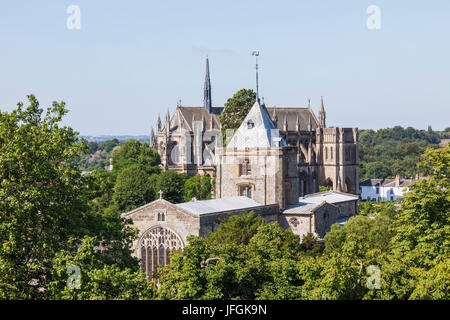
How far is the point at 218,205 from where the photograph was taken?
55.7 meters

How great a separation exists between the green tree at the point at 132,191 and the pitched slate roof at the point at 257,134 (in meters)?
20.8

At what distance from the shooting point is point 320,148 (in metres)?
122

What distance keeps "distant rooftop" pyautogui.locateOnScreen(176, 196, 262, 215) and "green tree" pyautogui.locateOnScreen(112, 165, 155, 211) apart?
904 inches

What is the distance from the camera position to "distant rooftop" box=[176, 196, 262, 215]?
52.8 meters

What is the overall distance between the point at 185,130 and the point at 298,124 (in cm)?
1698

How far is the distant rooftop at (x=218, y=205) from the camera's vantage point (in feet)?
173

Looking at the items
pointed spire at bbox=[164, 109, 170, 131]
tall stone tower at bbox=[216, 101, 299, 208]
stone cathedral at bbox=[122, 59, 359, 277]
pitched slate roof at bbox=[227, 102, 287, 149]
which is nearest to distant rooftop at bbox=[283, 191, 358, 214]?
stone cathedral at bbox=[122, 59, 359, 277]

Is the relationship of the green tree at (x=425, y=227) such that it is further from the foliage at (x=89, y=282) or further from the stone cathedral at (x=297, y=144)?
the stone cathedral at (x=297, y=144)

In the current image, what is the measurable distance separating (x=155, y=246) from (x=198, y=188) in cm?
4208

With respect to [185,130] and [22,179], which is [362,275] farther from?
[185,130]

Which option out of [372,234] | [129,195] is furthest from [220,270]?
[129,195]

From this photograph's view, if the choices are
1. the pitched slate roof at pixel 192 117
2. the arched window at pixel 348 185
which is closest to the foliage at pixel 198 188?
the pitched slate roof at pixel 192 117

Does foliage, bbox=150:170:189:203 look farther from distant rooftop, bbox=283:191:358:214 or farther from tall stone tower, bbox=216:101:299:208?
tall stone tower, bbox=216:101:299:208

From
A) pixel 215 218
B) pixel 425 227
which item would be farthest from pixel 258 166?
pixel 425 227
